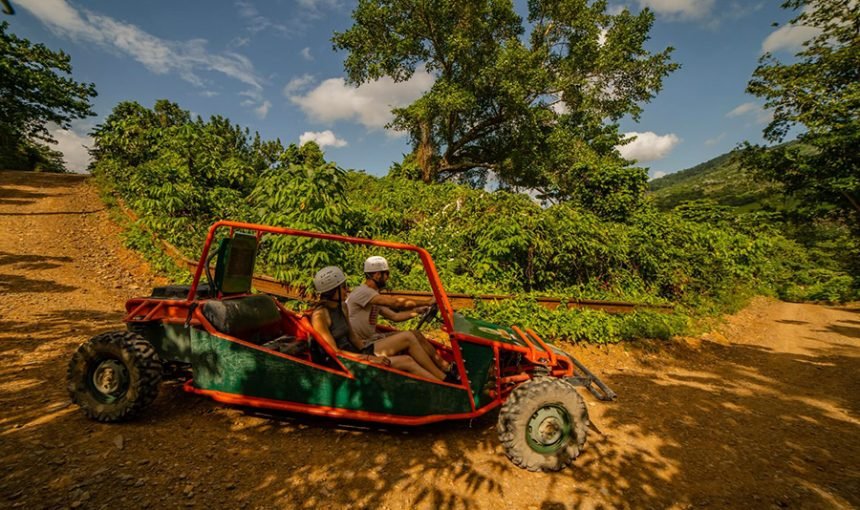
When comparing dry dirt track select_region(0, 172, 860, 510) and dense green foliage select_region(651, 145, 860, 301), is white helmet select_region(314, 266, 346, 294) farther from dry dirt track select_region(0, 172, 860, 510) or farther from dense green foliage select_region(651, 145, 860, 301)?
dense green foliage select_region(651, 145, 860, 301)

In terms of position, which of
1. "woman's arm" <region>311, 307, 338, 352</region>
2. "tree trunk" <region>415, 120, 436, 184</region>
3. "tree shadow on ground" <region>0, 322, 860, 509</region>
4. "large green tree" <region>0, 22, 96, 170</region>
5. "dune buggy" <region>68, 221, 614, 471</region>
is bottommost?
"tree shadow on ground" <region>0, 322, 860, 509</region>

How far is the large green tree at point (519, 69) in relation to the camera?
56.4 ft

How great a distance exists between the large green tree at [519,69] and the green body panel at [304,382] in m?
15.5

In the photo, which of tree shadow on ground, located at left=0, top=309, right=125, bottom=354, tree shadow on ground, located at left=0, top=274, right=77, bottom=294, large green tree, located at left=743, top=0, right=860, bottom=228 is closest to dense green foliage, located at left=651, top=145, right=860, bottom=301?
large green tree, located at left=743, top=0, right=860, bottom=228

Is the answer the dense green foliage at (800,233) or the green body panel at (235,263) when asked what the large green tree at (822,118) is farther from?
the green body panel at (235,263)

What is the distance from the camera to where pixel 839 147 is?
1451 cm

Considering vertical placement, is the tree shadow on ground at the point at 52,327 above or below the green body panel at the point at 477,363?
above

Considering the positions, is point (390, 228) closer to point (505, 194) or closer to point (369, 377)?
point (505, 194)

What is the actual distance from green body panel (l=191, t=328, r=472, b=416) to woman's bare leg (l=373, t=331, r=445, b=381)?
26 centimetres

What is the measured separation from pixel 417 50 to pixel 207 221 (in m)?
14.6

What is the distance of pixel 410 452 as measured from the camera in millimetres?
3387

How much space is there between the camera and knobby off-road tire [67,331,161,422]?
3.32 m

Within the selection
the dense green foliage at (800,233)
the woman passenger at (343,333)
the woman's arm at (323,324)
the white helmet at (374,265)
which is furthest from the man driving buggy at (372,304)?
the dense green foliage at (800,233)

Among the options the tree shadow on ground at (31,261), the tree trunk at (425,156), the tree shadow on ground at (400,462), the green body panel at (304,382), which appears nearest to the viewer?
the tree shadow on ground at (400,462)
